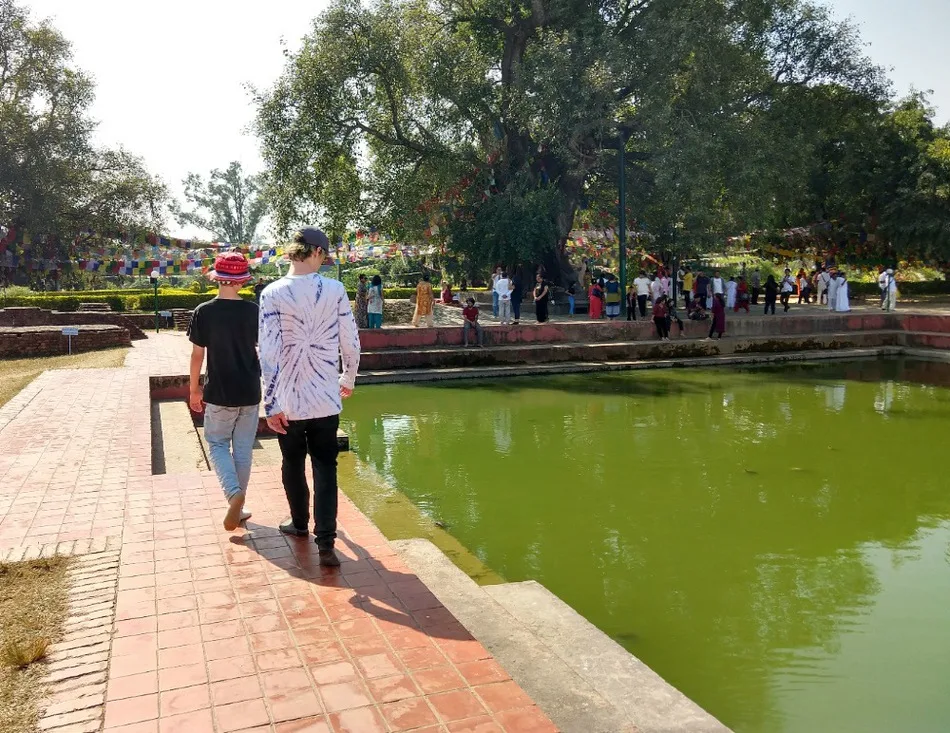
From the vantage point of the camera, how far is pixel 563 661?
12.7 feet

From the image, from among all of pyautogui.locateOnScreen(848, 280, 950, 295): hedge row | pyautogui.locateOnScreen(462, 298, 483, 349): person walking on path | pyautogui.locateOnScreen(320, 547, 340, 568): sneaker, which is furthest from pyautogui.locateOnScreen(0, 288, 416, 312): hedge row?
pyautogui.locateOnScreen(320, 547, 340, 568): sneaker

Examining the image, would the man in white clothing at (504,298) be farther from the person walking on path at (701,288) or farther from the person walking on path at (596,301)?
the person walking on path at (701,288)

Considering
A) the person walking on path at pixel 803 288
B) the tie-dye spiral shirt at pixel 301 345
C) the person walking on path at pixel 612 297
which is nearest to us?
the tie-dye spiral shirt at pixel 301 345

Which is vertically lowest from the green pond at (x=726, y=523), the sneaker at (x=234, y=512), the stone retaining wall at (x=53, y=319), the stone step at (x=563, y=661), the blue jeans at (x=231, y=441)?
the green pond at (x=726, y=523)

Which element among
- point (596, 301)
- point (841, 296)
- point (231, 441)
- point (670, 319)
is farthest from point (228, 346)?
point (841, 296)

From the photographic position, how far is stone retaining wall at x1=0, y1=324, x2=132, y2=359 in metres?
15.7

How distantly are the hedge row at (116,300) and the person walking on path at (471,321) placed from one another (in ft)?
33.5

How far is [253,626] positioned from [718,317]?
16.3 meters

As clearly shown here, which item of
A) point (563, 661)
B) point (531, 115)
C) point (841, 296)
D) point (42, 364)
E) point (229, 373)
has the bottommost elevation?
point (563, 661)

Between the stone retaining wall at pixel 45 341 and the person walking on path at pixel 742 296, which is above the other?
the person walking on path at pixel 742 296

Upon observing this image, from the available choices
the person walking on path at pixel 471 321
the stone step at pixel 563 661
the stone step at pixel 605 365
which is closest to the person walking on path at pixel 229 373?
the stone step at pixel 563 661

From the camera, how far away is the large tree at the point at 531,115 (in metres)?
20.6

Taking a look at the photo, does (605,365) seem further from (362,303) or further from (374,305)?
(362,303)

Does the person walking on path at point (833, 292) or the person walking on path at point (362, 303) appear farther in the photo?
the person walking on path at point (833, 292)
